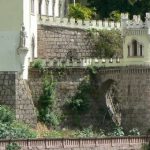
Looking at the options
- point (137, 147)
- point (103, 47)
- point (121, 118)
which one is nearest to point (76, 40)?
point (103, 47)

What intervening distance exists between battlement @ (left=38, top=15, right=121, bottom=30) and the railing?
1650cm

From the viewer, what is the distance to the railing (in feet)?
214

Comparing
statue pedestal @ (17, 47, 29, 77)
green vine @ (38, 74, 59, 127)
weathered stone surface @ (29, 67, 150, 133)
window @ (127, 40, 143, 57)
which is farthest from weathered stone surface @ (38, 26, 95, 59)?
statue pedestal @ (17, 47, 29, 77)

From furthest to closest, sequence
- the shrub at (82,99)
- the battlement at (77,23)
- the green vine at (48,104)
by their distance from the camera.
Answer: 1. the battlement at (77,23)
2. the shrub at (82,99)
3. the green vine at (48,104)

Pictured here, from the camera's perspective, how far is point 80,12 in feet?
293

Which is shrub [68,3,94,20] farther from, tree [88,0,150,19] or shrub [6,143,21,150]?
shrub [6,143,21,150]

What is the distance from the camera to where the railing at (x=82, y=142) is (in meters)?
65.1

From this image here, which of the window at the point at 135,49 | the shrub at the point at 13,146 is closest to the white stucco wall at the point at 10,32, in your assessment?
the window at the point at 135,49

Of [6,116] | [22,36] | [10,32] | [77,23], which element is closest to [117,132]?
[6,116]

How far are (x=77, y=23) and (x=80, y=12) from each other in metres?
6.11

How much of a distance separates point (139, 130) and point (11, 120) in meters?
9.15

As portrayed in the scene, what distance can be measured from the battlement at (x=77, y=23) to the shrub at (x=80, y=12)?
4380 millimetres

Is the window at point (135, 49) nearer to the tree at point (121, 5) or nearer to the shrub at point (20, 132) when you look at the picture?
the shrub at point (20, 132)

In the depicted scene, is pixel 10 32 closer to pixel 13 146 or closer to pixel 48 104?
pixel 48 104
